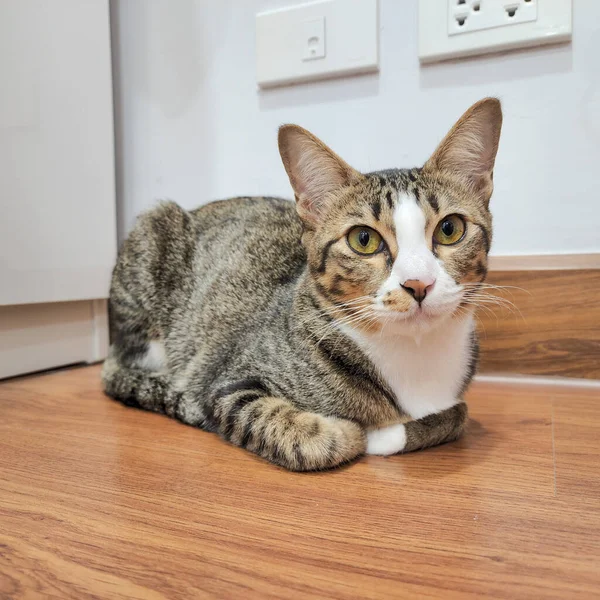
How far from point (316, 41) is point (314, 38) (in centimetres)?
1

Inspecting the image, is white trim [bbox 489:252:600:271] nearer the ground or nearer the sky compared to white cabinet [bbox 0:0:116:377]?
nearer the ground

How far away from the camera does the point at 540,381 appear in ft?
4.33

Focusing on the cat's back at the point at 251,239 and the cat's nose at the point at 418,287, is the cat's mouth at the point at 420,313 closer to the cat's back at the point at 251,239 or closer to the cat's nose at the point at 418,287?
the cat's nose at the point at 418,287

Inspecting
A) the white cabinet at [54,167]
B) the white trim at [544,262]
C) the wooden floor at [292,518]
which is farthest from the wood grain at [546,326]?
the white cabinet at [54,167]

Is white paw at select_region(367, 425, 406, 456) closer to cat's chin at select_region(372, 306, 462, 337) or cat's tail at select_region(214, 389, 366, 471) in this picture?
cat's tail at select_region(214, 389, 366, 471)

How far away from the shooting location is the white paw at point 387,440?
881mm

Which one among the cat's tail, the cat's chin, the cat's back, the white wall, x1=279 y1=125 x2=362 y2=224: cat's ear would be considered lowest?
the cat's tail

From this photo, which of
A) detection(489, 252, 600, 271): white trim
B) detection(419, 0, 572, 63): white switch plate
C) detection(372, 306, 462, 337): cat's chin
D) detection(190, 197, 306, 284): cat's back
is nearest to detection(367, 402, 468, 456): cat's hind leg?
detection(372, 306, 462, 337): cat's chin

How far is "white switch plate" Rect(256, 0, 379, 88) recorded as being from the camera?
135 cm

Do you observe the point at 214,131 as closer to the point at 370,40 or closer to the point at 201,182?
the point at 201,182

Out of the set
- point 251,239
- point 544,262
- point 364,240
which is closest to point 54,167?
point 251,239

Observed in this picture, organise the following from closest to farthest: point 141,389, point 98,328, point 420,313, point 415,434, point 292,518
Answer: point 292,518 < point 420,313 < point 415,434 < point 141,389 < point 98,328

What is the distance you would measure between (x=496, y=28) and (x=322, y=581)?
1213mm

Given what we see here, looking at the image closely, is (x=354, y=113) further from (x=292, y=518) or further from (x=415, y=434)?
(x=292, y=518)
